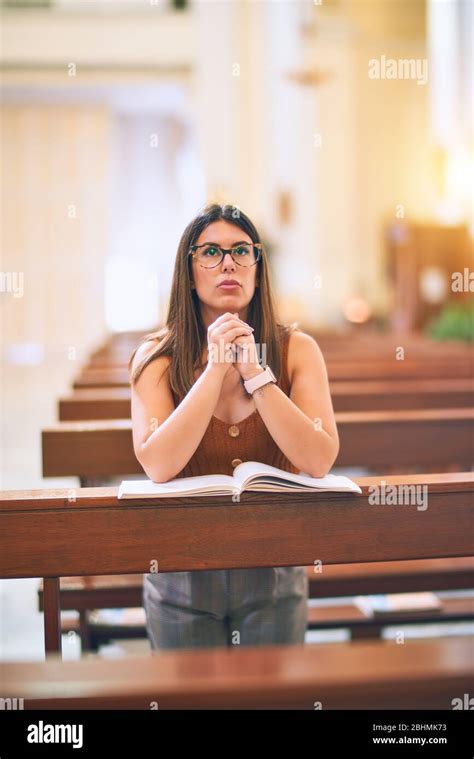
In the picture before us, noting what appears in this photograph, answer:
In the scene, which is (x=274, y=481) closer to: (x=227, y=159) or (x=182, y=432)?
(x=182, y=432)

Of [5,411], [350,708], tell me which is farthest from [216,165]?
[350,708]

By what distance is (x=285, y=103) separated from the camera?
11680 mm

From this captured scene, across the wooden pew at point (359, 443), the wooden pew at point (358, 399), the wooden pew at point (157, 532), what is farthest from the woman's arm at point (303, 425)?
the wooden pew at point (358, 399)

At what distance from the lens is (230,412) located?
2.07 m

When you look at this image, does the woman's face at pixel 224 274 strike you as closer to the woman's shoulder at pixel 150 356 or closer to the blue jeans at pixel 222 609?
the woman's shoulder at pixel 150 356

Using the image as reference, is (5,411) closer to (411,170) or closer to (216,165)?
(216,165)

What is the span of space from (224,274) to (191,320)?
0.52 feet

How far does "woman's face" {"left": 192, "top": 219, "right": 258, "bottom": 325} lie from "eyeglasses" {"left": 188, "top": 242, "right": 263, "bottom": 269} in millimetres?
10

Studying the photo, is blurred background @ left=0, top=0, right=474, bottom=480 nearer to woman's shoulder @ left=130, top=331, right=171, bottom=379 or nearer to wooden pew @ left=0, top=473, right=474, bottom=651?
woman's shoulder @ left=130, top=331, right=171, bottom=379

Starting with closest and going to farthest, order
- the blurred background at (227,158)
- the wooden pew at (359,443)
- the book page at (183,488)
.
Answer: the book page at (183,488) < the wooden pew at (359,443) < the blurred background at (227,158)

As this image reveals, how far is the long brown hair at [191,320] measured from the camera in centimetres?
202

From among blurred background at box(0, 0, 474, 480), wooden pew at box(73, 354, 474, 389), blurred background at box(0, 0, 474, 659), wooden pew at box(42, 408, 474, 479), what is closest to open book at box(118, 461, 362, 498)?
wooden pew at box(42, 408, 474, 479)

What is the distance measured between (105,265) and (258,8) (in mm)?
5252

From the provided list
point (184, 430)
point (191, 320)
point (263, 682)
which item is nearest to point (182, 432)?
point (184, 430)
